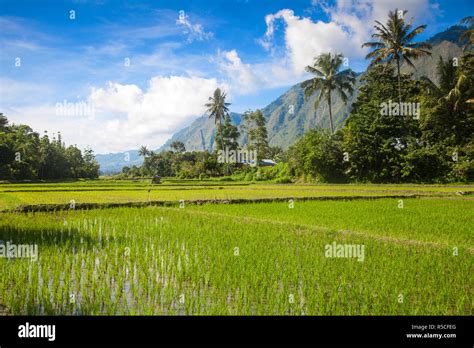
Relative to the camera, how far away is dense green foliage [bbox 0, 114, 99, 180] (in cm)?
2616

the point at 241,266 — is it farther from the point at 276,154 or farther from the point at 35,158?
the point at 276,154

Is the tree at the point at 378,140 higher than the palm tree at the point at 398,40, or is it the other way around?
the palm tree at the point at 398,40

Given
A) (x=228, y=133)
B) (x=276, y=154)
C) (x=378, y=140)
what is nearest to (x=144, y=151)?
(x=228, y=133)

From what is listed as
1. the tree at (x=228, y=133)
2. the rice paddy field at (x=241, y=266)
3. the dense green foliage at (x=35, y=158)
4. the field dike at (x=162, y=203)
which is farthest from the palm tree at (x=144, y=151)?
the rice paddy field at (x=241, y=266)

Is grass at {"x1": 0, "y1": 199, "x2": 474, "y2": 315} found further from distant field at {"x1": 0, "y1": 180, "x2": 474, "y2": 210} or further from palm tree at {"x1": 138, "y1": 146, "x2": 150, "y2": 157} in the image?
palm tree at {"x1": 138, "y1": 146, "x2": 150, "y2": 157}

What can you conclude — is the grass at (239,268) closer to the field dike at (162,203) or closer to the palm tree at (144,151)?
the field dike at (162,203)

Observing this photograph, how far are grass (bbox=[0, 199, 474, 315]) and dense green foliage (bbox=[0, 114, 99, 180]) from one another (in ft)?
55.4

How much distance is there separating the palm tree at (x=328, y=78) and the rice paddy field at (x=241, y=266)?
23.4 metres

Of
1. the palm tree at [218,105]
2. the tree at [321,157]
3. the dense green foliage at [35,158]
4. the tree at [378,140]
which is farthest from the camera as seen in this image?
the palm tree at [218,105]

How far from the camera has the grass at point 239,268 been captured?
15.1ft

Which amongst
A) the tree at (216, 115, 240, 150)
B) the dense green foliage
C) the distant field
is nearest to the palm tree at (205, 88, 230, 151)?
the tree at (216, 115, 240, 150)
